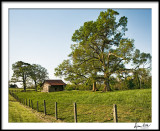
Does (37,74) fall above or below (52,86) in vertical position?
above

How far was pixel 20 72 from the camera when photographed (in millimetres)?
49281

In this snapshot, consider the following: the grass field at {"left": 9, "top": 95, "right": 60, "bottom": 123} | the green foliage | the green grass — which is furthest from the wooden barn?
the grass field at {"left": 9, "top": 95, "right": 60, "bottom": 123}

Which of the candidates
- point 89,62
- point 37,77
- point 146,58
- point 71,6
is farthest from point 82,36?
point 37,77

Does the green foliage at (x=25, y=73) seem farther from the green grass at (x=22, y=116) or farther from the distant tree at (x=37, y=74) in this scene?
the green grass at (x=22, y=116)

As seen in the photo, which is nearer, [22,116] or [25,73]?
[22,116]

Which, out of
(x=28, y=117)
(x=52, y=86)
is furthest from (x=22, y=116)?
(x=52, y=86)

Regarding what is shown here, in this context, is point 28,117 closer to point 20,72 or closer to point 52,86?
point 52,86

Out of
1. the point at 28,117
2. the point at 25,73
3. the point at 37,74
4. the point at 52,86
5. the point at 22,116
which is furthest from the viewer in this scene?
the point at 37,74

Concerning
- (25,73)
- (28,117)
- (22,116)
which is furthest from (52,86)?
(28,117)

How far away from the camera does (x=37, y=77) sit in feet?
180

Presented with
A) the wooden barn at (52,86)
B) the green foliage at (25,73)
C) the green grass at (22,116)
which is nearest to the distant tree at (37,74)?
the green foliage at (25,73)

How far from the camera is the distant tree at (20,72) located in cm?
4862

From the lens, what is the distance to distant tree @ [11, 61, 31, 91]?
4862cm

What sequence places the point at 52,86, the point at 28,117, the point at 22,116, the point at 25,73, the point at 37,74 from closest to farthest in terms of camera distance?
the point at 28,117
the point at 22,116
the point at 52,86
the point at 25,73
the point at 37,74
